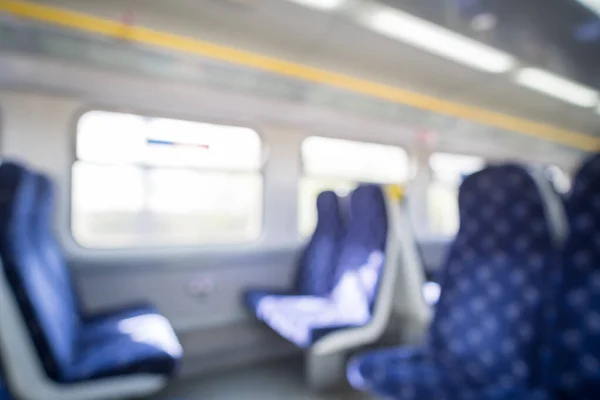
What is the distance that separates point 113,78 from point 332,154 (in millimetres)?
1963

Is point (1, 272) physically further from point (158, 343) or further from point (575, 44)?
point (575, 44)

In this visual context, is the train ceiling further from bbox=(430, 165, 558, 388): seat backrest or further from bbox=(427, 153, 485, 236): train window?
bbox=(427, 153, 485, 236): train window

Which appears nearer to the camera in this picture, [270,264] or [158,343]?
[158,343]

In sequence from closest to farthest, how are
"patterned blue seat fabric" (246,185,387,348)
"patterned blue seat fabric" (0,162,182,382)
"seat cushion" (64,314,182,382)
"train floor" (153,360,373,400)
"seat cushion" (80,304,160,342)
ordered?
"patterned blue seat fabric" (0,162,182,382) → "seat cushion" (64,314,182,382) → "seat cushion" (80,304,160,342) → "patterned blue seat fabric" (246,185,387,348) → "train floor" (153,360,373,400)

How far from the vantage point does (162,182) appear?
2.88 metres

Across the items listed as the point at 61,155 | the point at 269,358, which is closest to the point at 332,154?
the point at 269,358

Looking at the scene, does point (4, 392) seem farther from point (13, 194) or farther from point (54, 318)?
point (13, 194)

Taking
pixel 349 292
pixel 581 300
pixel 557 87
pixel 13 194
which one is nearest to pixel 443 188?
pixel 557 87

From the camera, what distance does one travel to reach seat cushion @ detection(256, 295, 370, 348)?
7.00ft

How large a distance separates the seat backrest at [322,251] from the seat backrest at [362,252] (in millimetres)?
214

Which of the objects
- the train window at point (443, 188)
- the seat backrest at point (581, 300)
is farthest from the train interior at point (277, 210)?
the train window at point (443, 188)

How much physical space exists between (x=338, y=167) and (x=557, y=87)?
2.42m

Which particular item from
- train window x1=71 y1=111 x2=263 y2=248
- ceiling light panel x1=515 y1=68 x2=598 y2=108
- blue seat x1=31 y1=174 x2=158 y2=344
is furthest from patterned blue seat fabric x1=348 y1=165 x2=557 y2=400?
ceiling light panel x1=515 y1=68 x2=598 y2=108

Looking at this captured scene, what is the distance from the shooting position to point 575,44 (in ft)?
10.7
